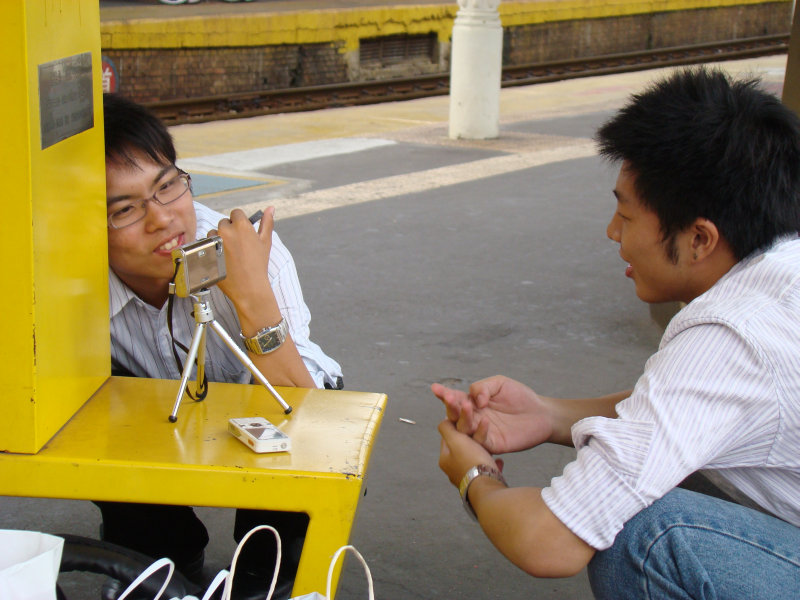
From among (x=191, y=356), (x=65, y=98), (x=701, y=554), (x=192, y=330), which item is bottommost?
(x=701, y=554)

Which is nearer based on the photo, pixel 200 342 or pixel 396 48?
pixel 200 342

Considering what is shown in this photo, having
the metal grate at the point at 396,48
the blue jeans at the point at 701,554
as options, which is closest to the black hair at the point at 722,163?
the blue jeans at the point at 701,554

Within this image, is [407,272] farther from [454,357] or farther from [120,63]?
[120,63]

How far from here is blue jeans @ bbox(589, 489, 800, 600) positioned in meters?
1.41

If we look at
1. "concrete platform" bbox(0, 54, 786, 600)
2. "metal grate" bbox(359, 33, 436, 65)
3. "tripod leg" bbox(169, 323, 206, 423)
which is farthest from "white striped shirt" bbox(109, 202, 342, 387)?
"metal grate" bbox(359, 33, 436, 65)

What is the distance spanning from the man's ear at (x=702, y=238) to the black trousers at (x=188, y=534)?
33.8 inches

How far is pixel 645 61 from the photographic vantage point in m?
15.6

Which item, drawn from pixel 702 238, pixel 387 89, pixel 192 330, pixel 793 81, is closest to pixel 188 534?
pixel 192 330

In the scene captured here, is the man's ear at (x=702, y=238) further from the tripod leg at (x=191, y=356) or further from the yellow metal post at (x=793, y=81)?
the yellow metal post at (x=793, y=81)

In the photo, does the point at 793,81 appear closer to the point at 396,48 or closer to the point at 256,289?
the point at 256,289

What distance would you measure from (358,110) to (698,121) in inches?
336

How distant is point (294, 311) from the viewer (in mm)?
1974

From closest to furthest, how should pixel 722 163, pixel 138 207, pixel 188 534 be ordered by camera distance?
pixel 722 163, pixel 138 207, pixel 188 534

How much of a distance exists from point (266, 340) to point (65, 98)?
0.56m
